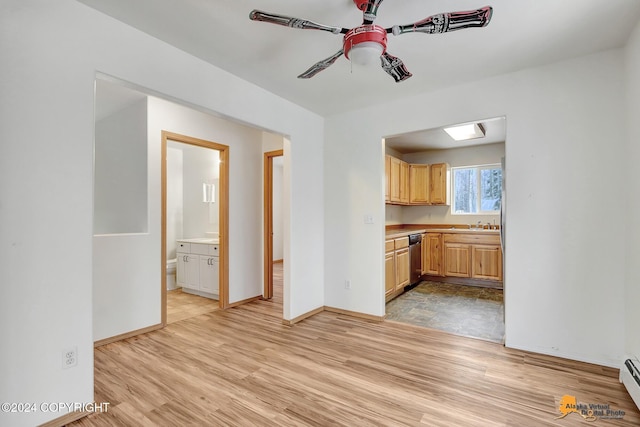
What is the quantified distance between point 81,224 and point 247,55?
175 cm

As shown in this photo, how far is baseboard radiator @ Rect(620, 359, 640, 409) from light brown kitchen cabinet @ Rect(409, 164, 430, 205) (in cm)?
387

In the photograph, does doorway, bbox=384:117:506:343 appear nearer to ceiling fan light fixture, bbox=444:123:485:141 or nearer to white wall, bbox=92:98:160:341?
ceiling fan light fixture, bbox=444:123:485:141

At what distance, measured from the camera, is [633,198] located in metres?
2.20

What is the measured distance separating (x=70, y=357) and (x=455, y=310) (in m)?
3.92

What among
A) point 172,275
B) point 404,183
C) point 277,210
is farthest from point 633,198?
point 277,210

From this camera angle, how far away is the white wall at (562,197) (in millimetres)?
2459

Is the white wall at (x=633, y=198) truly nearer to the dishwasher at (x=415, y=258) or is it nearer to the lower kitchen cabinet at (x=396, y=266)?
the lower kitchen cabinet at (x=396, y=266)

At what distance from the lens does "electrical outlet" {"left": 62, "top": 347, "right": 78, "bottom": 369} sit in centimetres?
184

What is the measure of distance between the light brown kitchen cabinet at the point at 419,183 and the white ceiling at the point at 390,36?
2.85 meters

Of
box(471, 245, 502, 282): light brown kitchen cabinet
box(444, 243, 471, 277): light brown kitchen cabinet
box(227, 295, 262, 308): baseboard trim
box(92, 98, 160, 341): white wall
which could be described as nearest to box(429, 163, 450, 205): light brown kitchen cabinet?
box(444, 243, 471, 277): light brown kitchen cabinet

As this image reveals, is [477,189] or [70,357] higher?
[477,189]

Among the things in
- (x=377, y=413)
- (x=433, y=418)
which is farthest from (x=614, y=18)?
(x=377, y=413)

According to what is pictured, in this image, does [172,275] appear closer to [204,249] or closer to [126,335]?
[204,249]

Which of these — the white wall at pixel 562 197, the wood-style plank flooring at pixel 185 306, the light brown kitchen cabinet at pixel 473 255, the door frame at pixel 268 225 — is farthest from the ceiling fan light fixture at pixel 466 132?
the wood-style plank flooring at pixel 185 306
